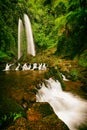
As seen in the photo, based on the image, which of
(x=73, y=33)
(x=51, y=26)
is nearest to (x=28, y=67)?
(x=73, y=33)

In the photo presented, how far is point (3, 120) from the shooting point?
4969 mm

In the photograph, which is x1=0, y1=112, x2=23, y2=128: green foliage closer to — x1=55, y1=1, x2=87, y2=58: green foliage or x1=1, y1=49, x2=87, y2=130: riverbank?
x1=1, y1=49, x2=87, y2=130: riverbank

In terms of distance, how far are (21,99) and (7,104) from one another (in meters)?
1.27

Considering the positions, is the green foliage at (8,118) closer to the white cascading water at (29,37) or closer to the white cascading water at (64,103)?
the white cascading water at (64,103)

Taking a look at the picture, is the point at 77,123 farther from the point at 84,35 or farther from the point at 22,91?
the point at 84,35

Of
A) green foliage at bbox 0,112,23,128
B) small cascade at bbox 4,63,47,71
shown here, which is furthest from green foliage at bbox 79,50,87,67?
green foliage at bbox 0,112,23,128

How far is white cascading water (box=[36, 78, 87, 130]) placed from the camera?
6.25 metres

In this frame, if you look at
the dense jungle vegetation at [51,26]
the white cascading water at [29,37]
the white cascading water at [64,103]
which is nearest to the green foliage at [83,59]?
the dense jungle vegetation at [51,26]

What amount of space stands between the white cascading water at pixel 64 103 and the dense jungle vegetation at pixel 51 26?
4.08 metres

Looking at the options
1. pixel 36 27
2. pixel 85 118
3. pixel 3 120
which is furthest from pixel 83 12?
pixel 36 27

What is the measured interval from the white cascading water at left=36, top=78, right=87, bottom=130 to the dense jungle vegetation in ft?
13.4

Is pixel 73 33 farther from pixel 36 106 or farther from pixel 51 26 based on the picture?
pixel 51 26

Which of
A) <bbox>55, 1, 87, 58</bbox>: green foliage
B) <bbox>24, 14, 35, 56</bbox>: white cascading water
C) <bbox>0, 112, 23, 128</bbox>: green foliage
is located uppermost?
<bbox>24, 14, 35, 56</bbox>: white cascading water

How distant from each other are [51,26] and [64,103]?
2822 centimetres
